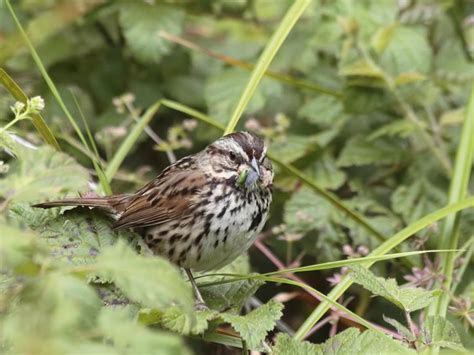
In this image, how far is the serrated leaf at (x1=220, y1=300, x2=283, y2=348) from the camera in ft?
7.70

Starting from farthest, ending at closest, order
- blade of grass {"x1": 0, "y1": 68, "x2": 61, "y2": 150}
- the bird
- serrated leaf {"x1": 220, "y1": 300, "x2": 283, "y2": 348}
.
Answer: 1. the bird
2. blade of grass {"x1": 0, "y1": 68, "x2": 61, "y2": 150}
3. serrated leaf {"x1": 220, "y1": 300, "x2": 283, "y2": 348}

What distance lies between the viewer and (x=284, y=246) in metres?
3.96

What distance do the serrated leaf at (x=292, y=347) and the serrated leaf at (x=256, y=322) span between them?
0.06 metres

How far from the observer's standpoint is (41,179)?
2.01m

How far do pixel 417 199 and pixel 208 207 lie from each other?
1259mm

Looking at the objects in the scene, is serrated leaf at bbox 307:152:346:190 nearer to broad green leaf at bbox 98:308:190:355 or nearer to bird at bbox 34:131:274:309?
bird at bbox 34:131:274:309

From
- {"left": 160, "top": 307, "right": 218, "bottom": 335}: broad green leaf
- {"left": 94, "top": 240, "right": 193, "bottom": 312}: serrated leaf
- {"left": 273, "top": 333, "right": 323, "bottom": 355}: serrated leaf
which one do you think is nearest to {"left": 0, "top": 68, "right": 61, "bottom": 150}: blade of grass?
{"left": 160, "top": 307, "right": 218, "bottom": 335}: broad green leaf

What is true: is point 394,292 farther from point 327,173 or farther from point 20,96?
point 327,173

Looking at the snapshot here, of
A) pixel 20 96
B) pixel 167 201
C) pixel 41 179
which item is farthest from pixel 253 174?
pixel 41 179

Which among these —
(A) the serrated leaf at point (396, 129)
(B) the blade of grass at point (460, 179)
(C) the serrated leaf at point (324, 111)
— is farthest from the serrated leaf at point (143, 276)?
(C) the serrated leaf at point (324, 111)

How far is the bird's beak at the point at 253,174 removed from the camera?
9.62ft

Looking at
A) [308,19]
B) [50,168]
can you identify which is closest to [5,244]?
[50,168]

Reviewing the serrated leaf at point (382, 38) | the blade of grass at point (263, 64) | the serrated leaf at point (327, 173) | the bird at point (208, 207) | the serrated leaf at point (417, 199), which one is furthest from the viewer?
the serrated leaf at point (382, 38)

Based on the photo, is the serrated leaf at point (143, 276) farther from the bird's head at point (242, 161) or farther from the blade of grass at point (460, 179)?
the blade of grass at point (460, 179)
